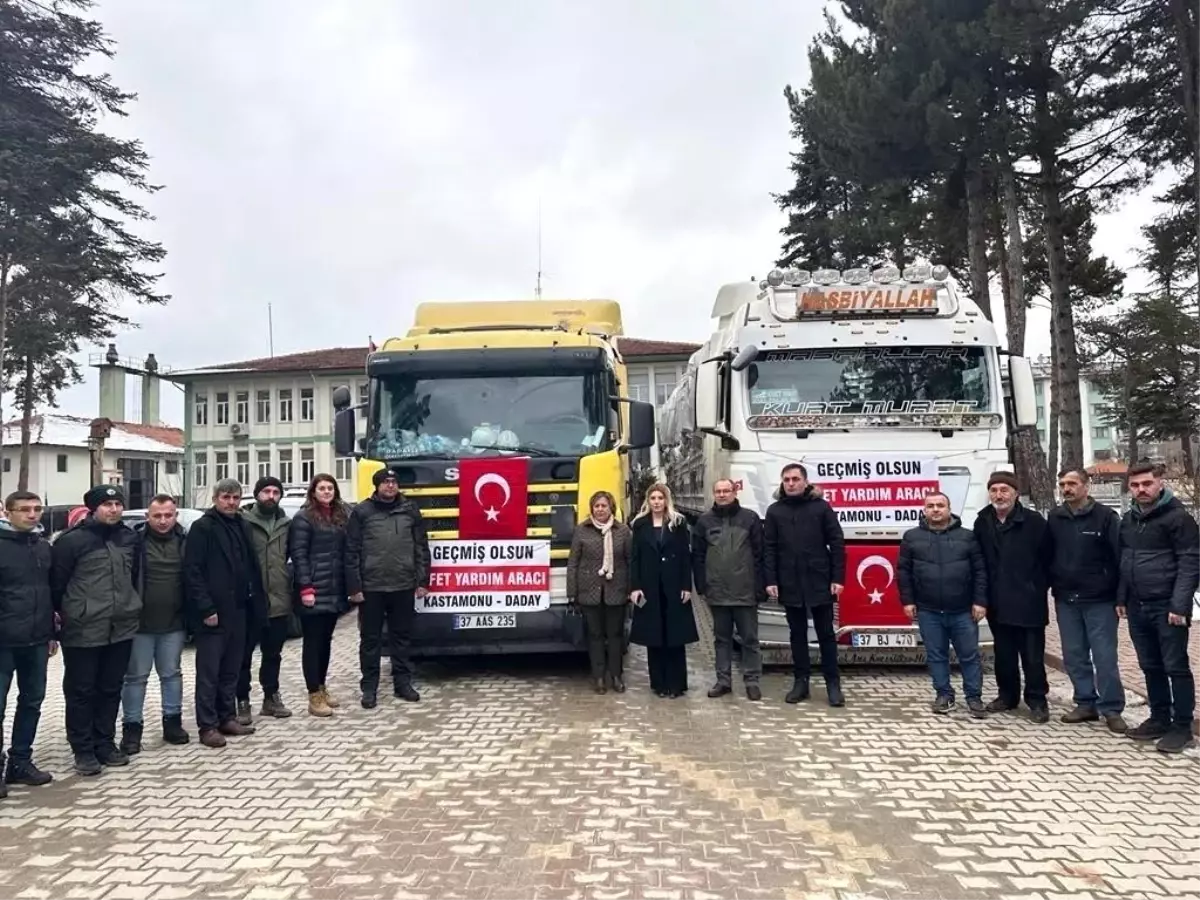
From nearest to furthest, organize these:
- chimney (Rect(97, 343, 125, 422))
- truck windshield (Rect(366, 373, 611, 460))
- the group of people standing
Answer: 1. the group of people standing
2. truck windshield (Rect(366, 373, 611, 460))
3. chimney (Rect(97, 343, 125, 422))

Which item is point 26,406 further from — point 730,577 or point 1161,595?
point 1161,595

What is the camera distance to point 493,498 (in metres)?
7.75

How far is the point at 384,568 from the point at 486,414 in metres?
1.67

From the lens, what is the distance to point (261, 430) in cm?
4594

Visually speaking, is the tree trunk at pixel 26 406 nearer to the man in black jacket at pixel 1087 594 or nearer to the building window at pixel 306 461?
the building window at pixel 306 461

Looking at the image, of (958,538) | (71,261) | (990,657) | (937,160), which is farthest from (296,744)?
(71,261)

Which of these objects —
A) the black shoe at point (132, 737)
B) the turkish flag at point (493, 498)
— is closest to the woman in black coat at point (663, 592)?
the turkish flag at point (493, 498)

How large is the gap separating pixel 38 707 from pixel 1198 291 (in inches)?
926

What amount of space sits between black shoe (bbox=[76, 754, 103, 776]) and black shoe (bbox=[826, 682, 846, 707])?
518cm

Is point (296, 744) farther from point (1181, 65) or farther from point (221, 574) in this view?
point (1181, 65)

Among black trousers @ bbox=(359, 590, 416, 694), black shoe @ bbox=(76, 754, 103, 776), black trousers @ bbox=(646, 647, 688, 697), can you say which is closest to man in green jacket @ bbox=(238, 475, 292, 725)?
black trousers @ bbox=(359, 590, 416, 694)

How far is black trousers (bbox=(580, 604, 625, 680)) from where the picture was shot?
7.61 m

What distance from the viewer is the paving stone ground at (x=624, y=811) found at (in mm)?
3969

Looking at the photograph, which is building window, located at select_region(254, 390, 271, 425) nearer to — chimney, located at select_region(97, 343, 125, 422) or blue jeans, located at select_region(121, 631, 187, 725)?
chimney, located at select_region(97, 343, 125, 422)
